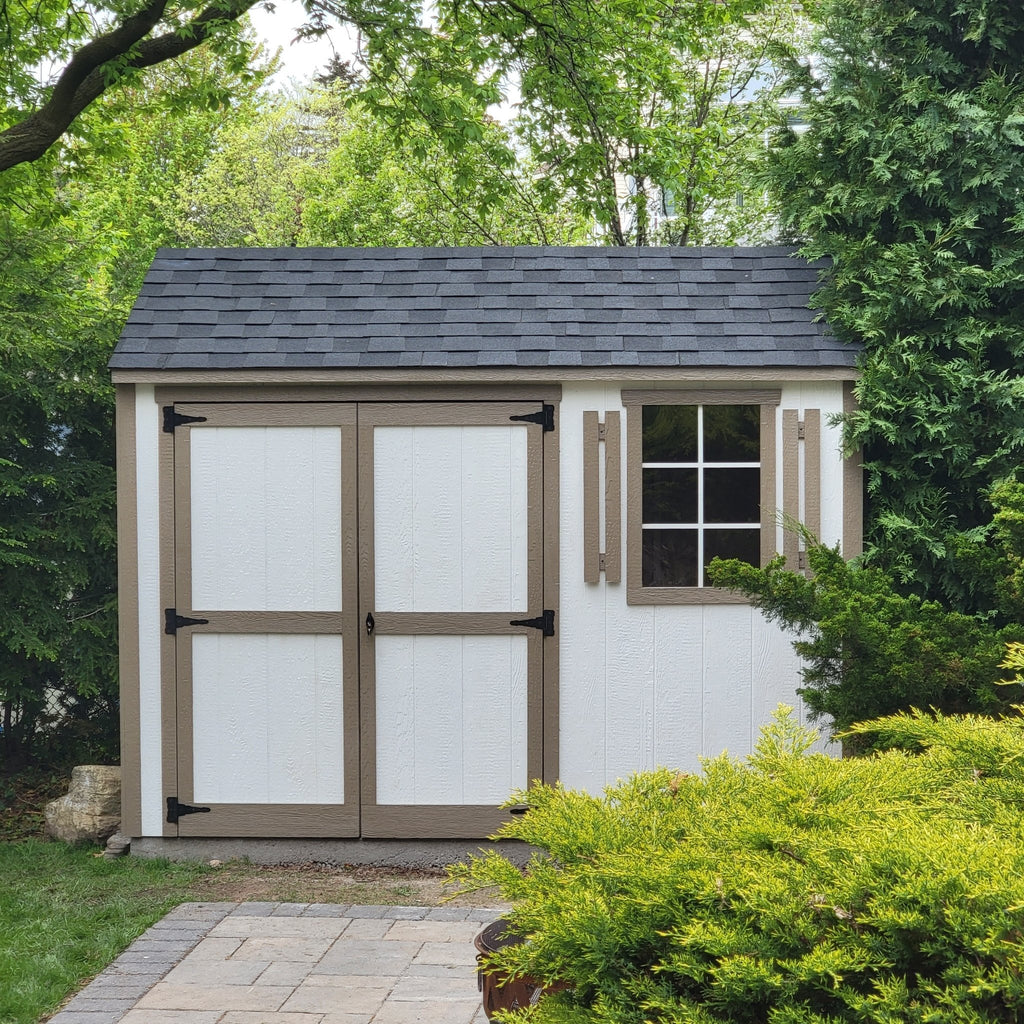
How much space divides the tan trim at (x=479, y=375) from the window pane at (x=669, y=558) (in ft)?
2.54

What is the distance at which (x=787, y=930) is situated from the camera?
2.20 meters

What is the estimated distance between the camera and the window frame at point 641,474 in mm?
5703

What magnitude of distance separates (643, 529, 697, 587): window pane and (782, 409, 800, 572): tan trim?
46cm

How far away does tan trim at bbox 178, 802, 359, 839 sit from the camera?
19.0 ft

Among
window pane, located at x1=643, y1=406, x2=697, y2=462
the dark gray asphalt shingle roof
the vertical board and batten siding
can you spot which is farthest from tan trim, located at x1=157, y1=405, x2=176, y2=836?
window pane, located at x1=643, y1=406, x2=697, y2=462

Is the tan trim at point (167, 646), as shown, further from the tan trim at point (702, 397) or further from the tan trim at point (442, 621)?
the tan trim at point (702, 397)

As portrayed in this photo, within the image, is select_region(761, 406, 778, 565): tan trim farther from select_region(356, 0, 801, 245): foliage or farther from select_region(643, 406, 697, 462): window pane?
select_region(356, 0, 801, 245): foliage

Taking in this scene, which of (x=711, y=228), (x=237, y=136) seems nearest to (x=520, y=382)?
(x=711, y=228)

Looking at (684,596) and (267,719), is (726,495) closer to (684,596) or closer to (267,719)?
(684,596)

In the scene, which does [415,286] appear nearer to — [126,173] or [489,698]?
[489,698]

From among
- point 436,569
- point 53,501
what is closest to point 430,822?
point 436,569

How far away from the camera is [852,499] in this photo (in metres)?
5.72

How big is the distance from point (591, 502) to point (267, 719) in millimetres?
1971

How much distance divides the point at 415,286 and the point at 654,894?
4288 mm
